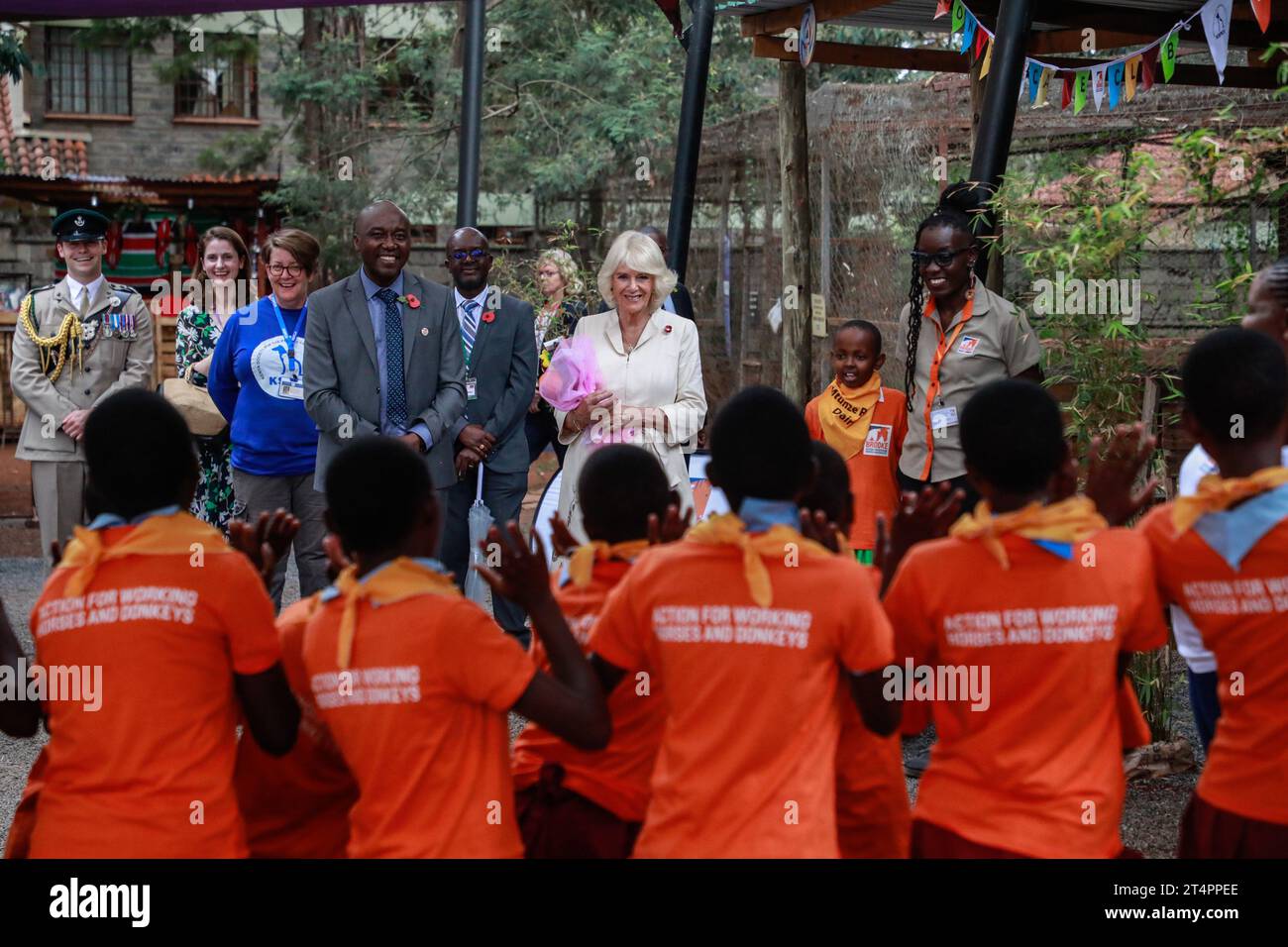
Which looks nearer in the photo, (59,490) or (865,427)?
(865,427)

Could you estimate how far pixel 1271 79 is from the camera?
9172 mm

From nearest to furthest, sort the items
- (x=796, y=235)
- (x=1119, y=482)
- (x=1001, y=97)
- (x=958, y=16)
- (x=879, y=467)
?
(x=1119, y=482) → (x=879, y=467) → (x=1001, y=97) → (x=958, y=16) → (x=796, y=235)

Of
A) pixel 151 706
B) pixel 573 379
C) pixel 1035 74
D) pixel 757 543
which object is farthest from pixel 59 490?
pixel 1035 74

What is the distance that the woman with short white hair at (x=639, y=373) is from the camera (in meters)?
5.71

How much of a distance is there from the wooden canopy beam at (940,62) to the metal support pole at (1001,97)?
8.94ft

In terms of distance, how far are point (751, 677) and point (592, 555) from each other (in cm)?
Answer: 59

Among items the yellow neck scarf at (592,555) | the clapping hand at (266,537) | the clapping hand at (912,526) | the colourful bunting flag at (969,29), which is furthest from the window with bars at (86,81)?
the clapping hand at (912,526)

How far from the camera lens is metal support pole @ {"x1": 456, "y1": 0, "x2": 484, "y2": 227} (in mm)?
8570

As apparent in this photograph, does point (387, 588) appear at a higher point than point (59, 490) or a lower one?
higher

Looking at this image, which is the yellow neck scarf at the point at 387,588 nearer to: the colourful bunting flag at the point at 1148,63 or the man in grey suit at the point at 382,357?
the man in grey suit at the point at 382,357

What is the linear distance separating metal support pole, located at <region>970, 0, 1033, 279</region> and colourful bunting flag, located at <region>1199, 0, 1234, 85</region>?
3.66 feet

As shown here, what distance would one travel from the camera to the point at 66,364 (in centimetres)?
703

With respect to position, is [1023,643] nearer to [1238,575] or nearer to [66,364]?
[1238,575]
